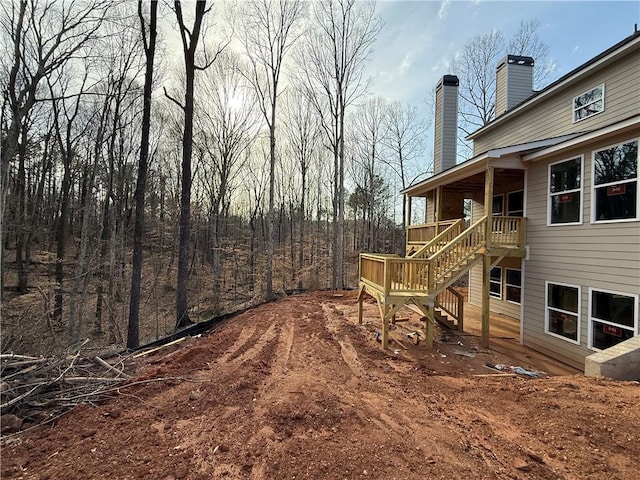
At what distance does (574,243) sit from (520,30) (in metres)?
19.3

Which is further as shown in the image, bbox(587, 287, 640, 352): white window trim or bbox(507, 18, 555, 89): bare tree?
bbox(507, 18, 555, 89): bare tree

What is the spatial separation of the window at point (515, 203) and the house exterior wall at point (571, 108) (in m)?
1.89

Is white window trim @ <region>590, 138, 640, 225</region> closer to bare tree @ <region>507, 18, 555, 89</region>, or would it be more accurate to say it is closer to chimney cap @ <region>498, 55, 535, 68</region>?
chimney cap @ <region>498, 55, 535, 68</region>

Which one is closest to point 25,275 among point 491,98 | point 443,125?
point 443,125

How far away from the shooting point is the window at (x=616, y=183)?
228 inches

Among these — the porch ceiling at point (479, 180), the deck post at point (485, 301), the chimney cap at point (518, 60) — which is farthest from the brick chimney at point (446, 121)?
the deck post at point (485, 301)

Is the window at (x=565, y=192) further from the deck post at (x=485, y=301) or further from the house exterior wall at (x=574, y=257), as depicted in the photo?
the deck post at (x=485, y=301)

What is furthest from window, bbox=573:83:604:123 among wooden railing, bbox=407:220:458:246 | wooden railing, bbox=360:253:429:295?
wooden railing, bbox=360:253:429:295

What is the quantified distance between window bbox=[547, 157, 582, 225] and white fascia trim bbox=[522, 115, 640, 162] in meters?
0.39

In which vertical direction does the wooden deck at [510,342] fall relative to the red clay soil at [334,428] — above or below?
below

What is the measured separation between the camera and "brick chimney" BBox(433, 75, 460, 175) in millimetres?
14070

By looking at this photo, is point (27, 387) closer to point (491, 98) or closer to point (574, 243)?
point (574, 243)

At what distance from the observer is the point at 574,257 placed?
685 cm

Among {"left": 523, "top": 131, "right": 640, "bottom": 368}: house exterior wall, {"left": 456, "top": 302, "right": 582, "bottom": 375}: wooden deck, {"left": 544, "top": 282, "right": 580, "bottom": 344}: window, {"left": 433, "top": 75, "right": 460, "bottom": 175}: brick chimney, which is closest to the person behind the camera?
{"left": 523, "top": 131, "right": 640, "bottom": 368}: house exterior wall
